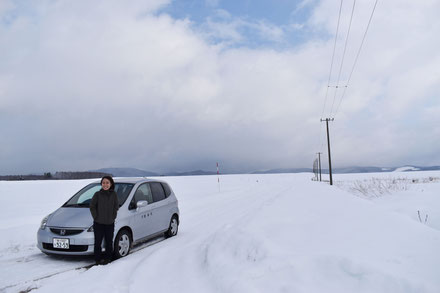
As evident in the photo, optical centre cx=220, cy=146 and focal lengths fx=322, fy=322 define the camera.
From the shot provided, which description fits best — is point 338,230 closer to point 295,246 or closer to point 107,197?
point 295,246

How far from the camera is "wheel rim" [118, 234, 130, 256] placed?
23.7 feet

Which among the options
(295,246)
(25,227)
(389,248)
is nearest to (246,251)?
(295,246)

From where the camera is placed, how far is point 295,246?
5.29 m

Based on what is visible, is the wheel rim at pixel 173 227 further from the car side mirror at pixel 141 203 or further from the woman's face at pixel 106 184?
the woman's face at pixel 106 184

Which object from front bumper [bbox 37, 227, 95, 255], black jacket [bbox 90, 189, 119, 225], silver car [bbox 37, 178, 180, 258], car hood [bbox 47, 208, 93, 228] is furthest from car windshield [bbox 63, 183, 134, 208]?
front bumper [bbox 37, 227, 95, 255]

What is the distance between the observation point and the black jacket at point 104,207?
6.71 m

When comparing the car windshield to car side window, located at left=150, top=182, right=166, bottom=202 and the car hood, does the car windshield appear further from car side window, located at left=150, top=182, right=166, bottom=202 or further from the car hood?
car side window, located at left=150, top=182, right=166, bottom=202

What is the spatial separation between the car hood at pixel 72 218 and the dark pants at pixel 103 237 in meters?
0.33

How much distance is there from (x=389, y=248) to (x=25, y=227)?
11.6 meters

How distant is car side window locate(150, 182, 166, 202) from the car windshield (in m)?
0.93

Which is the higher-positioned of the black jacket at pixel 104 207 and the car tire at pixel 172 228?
the black jacket at pixel 104 207

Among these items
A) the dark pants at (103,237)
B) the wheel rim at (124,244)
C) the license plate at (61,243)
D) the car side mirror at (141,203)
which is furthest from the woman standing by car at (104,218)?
the car side mirror at (141,203)

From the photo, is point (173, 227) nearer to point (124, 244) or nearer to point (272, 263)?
point (124, 244)

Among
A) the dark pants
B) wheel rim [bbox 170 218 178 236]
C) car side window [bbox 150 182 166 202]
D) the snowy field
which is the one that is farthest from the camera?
wheel rim [bbox 170 218 178 236]
